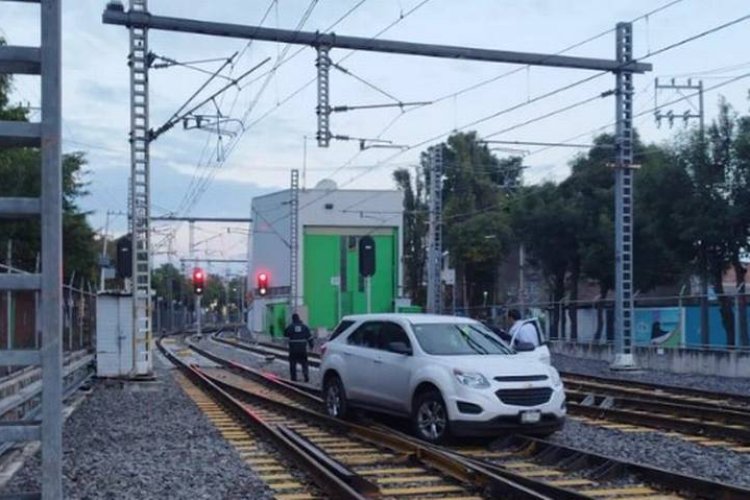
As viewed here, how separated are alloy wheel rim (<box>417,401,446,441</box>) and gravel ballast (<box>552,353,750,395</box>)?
11.7 metres

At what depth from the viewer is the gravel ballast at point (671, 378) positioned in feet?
82.5

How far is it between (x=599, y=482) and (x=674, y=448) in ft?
10.3

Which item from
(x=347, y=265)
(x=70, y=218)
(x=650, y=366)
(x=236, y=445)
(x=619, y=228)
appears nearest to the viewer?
(x=236, y=445)

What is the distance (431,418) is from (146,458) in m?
3.57

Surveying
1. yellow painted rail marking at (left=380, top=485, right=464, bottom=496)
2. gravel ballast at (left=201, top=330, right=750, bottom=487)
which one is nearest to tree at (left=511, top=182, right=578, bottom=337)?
gravel ballast at (left=201, top=330, right=750, bottom=487)

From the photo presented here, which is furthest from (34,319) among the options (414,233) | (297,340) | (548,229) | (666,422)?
(414,233)

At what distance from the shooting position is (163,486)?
35.2 feet

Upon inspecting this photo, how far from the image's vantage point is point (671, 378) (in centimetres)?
2855

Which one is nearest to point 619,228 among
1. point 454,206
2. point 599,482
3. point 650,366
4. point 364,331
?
point 650,366

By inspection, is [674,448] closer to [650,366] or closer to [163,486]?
[163,486]

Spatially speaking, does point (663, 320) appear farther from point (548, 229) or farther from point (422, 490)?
point (422, 490)

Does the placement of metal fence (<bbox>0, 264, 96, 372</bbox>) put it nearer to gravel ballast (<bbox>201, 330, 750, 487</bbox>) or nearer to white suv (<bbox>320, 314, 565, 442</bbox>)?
white suv (<bbox>320, 314, 565, 442</bbox>)

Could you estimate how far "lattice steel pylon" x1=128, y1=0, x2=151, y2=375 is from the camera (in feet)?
84.7

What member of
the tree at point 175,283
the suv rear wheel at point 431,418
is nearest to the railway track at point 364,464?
the suv rear wheel at point 431,418
